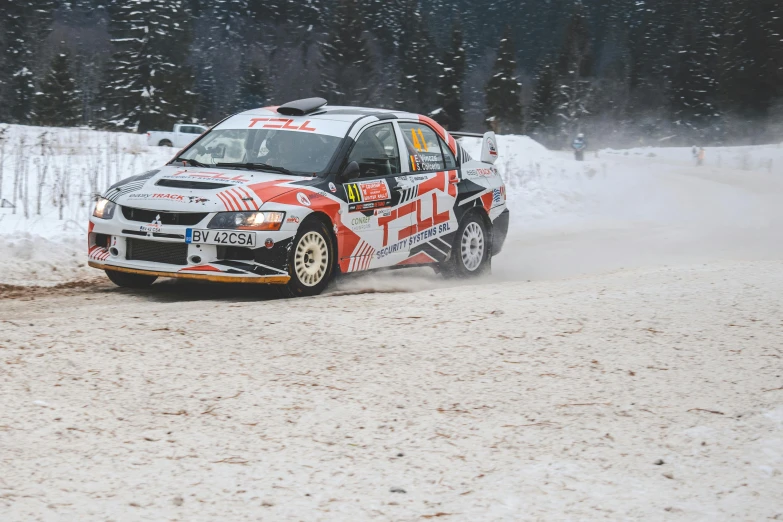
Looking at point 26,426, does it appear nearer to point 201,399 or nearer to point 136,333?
point 201,399

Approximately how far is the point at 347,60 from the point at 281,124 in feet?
260

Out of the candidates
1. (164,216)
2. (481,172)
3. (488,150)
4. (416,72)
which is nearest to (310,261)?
(164,216)

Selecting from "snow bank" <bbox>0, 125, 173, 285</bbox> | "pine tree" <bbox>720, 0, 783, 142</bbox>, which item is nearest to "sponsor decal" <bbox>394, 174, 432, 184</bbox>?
"snow bank" <bbox>0, 125, 173, 285</bbox>

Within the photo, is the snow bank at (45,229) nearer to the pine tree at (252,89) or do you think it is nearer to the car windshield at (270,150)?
→ the car windshield at (270,150)

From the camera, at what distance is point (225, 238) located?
775 cm

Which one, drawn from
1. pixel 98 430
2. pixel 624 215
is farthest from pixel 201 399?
pixel 624 215

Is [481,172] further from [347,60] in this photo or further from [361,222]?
[347,60]

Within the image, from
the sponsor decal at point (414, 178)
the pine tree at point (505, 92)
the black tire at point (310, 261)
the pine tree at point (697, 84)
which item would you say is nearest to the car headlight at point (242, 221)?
the black tire at point (310, 261)

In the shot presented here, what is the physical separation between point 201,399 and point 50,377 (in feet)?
2.77

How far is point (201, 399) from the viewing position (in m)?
4.91

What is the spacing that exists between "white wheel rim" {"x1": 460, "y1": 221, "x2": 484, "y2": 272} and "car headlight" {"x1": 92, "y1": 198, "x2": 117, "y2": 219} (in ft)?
12.1

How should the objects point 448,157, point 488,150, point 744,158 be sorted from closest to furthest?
point 448,157, point 488,150, point 744,158

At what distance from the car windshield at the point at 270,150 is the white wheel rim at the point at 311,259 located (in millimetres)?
664

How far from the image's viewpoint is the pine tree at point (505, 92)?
91062 mm
